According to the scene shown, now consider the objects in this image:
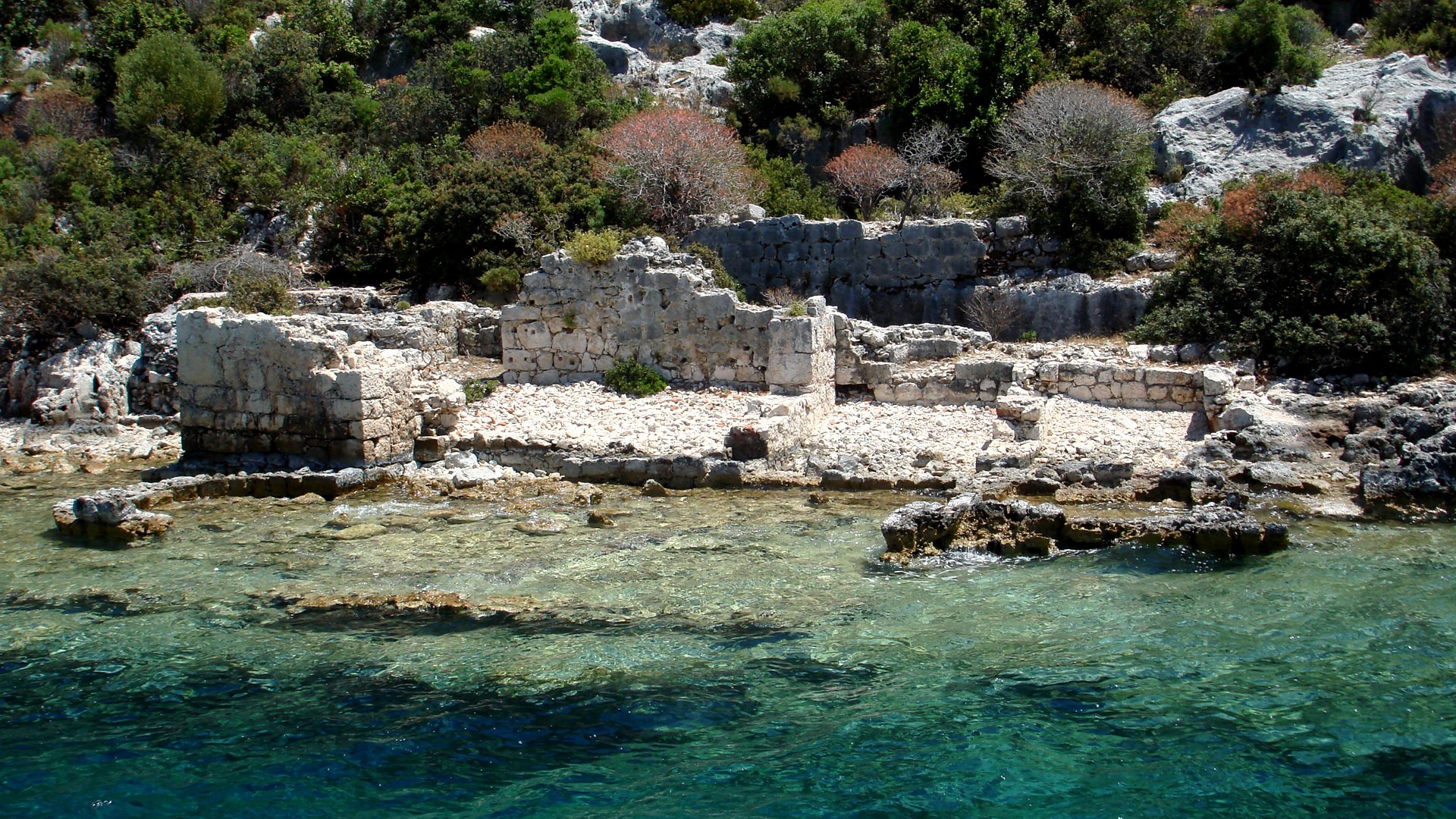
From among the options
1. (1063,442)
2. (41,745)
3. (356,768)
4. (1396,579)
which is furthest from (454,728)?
(1063,442)

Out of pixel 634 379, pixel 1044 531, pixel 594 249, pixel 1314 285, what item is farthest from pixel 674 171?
pixel 1044 531

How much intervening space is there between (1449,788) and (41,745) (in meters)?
8.30

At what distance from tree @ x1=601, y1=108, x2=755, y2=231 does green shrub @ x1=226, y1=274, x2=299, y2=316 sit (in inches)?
263

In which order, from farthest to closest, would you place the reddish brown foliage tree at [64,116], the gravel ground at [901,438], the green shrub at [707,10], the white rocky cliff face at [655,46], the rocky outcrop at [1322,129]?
the green shrub at [707,10]
the white rocky cliff face at [655,46]
the reddish brown foliage tree at [64,116]
the rocky outcrop at [1322,129]
the gravel ground at [901,438]

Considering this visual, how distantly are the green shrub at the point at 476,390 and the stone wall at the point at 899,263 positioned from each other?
687cm

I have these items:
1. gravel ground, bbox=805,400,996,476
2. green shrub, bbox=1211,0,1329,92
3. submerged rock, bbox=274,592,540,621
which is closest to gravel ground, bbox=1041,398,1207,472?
gravel ground, bbox=805,400,996,476

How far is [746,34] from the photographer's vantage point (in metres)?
32.3

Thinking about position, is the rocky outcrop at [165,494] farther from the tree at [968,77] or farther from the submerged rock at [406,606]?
the tree at [968,77]

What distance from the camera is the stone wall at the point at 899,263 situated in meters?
20.5

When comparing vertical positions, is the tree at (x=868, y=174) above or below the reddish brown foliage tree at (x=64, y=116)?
below

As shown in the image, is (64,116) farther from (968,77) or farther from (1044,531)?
(1044,531)

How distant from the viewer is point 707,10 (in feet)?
120

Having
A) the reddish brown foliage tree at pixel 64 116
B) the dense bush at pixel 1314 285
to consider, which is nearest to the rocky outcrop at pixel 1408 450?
the dense bush at pixel 1314 285

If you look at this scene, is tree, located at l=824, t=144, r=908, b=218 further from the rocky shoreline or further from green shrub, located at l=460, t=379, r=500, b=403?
green shrub, located at l=460, t=379, r=500, b=403
